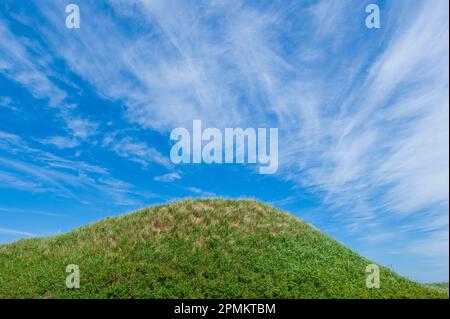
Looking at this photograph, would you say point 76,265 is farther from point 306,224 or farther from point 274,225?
point 306,224

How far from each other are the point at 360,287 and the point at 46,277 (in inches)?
679

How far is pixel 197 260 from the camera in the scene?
71.0 feet

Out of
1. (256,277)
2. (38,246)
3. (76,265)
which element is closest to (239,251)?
(256,277)

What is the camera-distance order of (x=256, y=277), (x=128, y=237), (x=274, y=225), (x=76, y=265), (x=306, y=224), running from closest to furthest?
(x=256, y=277)
(x=76, y=265)
(x=128, y=237)
(x=274, y=225)
(x=306, y=224)

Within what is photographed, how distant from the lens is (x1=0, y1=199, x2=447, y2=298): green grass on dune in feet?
63.2

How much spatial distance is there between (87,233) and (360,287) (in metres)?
18.7

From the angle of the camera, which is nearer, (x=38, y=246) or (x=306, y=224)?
(x=38, y=246)

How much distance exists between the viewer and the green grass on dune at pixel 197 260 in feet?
63.2
